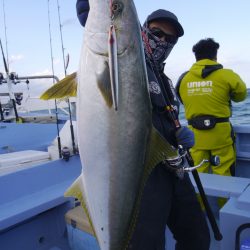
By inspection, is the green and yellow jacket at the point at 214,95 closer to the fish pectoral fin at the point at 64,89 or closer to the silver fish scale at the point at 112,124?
the silver fish scale at the point at 112,124

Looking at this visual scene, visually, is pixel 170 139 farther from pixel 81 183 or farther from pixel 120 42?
pixel 120 42

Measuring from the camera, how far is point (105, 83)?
137 centimetres

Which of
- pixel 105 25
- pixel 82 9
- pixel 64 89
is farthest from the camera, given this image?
pixel 82 9

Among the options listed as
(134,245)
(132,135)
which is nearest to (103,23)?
(132,135)

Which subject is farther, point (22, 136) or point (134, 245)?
point (22, 136)

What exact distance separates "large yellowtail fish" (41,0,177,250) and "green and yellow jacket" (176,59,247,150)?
9.31ft

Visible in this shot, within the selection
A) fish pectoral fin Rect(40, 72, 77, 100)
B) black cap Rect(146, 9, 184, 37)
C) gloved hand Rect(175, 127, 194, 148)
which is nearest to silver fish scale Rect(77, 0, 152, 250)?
fish pectoral fin Rect(40, 72, 77, 100)

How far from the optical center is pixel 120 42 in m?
1.38

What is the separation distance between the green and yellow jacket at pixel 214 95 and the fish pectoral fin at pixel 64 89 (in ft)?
9.88

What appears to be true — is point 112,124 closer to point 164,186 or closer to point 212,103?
point 164,186

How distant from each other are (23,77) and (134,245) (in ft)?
19.4

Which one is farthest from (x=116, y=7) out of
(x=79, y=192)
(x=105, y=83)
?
(x=79, y=192)

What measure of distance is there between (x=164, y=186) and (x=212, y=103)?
7.94 feet

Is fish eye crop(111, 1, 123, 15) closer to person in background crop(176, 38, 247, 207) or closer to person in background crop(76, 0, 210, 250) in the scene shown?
person in background crop(76, 0, 210, 250)
